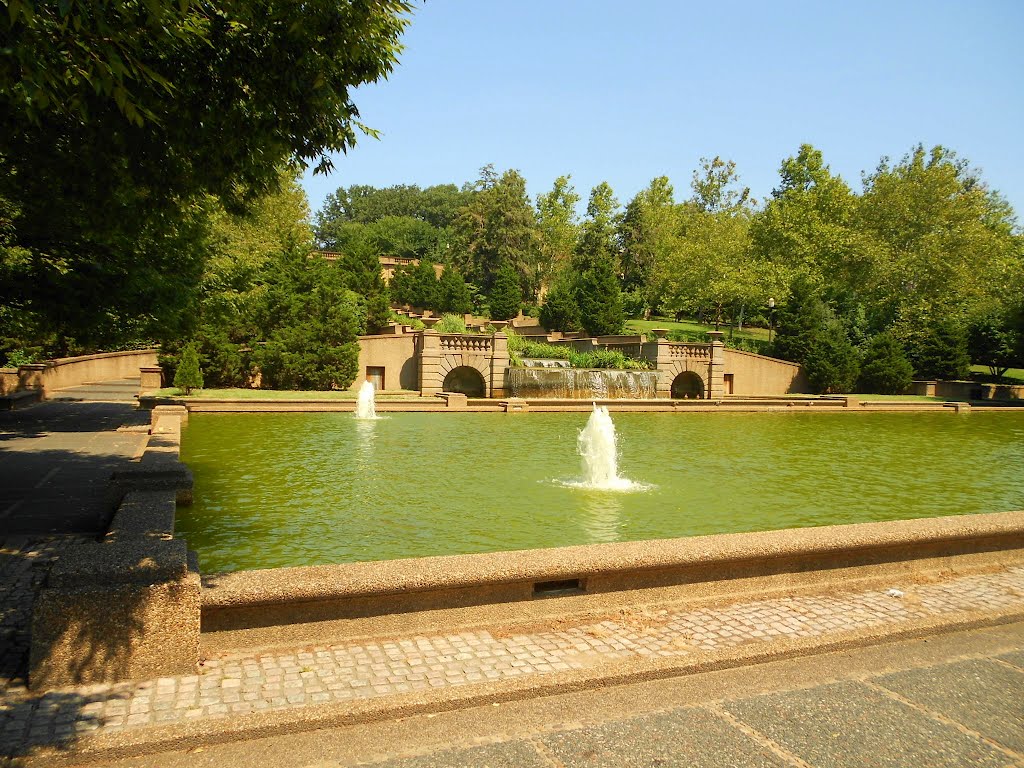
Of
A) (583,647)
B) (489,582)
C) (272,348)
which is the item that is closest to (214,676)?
(489,582)

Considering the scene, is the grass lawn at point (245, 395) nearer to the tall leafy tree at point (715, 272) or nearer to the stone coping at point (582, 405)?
the stone coping at point (582, 405)

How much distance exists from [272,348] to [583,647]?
23596 millimetres

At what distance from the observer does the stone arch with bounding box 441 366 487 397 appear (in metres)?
33.4

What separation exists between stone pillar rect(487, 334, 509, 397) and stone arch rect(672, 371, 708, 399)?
8915mm

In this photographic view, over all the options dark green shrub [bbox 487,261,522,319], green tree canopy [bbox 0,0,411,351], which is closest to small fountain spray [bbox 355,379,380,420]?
green tree canopy [bbox 0,0,411,351]

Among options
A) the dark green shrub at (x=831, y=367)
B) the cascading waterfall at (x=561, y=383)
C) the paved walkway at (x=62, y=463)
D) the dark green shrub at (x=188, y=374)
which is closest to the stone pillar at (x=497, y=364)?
the cascading waterfall at (x=561, y=383)

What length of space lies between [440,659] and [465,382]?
98.0ft

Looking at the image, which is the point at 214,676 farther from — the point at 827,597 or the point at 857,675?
the point at 827,597

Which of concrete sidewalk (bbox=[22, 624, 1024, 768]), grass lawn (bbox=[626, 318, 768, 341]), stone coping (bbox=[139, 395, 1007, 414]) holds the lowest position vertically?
concrete sidewalk (bbox=[22, 624, 1024, 768])

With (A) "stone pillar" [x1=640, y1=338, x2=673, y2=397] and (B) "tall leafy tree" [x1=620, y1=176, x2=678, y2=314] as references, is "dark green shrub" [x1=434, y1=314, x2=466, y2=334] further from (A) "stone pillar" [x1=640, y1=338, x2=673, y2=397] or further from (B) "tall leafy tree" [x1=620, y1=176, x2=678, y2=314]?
(B) "tall leafy tree" [x1=620, y1=176, x2=678, y2=314]

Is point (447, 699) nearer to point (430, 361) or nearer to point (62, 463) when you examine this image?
point (62, 463)

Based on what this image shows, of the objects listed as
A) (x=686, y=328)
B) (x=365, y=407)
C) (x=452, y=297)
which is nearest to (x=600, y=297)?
(x=686, y=328)

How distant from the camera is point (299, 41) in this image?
669 centimetres

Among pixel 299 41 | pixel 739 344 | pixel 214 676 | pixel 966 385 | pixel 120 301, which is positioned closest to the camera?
pixel 214 676
